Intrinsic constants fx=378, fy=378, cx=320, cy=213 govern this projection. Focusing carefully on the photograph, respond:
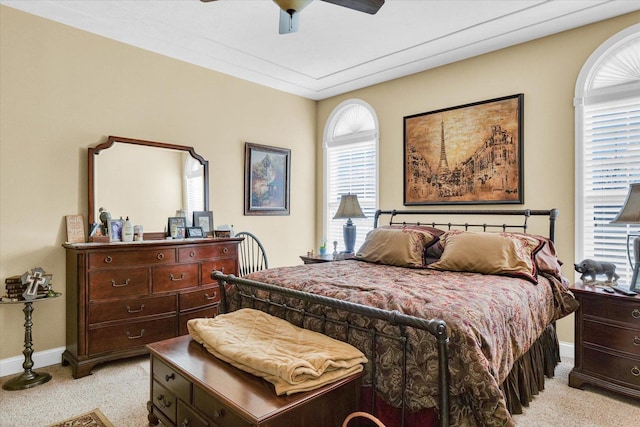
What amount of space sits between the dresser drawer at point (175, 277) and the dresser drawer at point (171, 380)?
132 cm

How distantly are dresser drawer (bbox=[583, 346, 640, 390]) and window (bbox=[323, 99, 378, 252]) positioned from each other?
2536mm

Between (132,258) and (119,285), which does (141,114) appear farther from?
(119,285)

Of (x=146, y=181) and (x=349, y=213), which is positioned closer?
(x=146, y=181)

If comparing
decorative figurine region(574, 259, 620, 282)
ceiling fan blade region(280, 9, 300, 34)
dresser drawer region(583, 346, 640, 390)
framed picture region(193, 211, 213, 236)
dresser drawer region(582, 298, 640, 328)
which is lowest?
dresser drawer region(583, 346, 640, 390)

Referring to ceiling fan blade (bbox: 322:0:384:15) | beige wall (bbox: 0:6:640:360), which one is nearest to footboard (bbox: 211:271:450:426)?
ceiling fan blade (bbox: 322:0:384:15)

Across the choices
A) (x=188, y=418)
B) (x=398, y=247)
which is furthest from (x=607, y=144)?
(x=188, y=418)

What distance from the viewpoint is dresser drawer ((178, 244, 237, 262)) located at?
137 inches

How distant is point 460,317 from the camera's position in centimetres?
167

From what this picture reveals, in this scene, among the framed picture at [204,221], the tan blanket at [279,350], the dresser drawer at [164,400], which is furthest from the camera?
the framed picture at [204,221]

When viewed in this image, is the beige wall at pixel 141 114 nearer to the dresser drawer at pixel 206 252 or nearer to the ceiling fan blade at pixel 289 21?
the dresser drawer at pixel 206 252

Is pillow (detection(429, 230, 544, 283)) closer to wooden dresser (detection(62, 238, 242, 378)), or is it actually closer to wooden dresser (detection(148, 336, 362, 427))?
wooden dresser (detection(148, 336, 362, 427))

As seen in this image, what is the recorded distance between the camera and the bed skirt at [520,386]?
166 centimetres

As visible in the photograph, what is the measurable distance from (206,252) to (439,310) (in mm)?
2528

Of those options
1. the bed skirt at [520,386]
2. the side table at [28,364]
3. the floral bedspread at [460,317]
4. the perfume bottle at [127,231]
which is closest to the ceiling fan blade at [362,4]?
the floral bedspread at [460,317]
